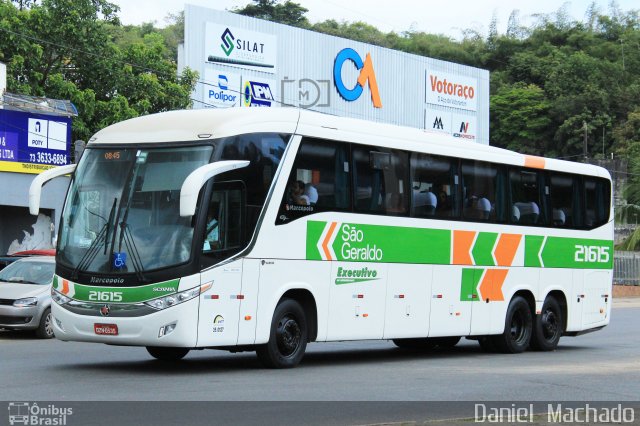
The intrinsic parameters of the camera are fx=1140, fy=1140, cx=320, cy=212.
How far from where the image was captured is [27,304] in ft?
72.1

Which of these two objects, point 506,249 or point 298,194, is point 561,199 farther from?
point 298,194

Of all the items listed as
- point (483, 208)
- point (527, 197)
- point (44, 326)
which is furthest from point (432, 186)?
point (44, 326)

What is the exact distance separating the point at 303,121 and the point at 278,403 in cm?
523

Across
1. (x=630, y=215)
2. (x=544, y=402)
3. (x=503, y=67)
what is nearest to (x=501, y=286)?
(x=544, y=402)

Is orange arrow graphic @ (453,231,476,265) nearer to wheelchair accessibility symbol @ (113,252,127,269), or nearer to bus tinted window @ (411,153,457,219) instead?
bus tinted window @ (411,153,457,219)

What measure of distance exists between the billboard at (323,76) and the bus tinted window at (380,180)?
1228 inches

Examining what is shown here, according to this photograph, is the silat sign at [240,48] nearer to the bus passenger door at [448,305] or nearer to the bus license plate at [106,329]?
the bus passenger door at [448,305]

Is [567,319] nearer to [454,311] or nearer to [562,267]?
[562,267]

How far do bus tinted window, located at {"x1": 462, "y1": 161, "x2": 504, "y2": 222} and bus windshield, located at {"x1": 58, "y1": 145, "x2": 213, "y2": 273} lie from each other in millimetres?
5995

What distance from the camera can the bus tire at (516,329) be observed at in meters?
20.4

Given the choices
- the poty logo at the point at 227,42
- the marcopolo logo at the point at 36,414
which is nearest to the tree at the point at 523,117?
the poty logo at the point at 227,42

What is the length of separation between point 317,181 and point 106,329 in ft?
12.1

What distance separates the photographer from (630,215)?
65375 mm

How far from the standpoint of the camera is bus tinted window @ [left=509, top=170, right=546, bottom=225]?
20516 millimetres
